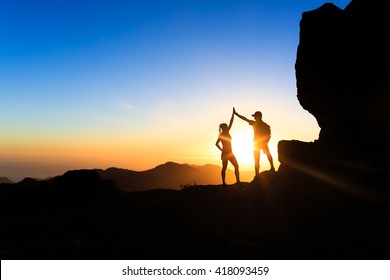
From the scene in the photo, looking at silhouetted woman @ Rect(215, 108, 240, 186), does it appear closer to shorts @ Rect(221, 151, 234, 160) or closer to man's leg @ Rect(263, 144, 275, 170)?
shorts @ Rect(221, 151, 234, 160)

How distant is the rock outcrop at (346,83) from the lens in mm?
13625

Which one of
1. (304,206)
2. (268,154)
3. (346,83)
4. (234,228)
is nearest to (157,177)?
(268,154)

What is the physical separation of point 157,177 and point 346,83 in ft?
347

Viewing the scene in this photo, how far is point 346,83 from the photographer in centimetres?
1475

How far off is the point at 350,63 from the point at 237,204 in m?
8.16

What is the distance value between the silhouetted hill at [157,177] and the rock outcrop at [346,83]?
260 feet

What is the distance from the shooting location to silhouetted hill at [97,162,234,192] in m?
105

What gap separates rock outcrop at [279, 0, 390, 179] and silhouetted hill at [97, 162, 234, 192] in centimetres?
7925

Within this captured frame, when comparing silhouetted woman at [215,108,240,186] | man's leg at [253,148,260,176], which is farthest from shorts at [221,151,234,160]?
man's leg at [253,148,260,176]

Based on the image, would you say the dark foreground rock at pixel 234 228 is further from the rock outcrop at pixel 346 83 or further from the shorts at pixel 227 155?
the rock outcrop at pixel 346 83

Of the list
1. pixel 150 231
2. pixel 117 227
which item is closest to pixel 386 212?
pixel 150 231

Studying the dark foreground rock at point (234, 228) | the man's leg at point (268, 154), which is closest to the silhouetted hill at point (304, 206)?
the dark foreground rock at point (234, 228)

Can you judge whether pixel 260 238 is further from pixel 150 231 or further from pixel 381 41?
pixel 381 41

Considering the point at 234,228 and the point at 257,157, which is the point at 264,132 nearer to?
the point at 257,157
